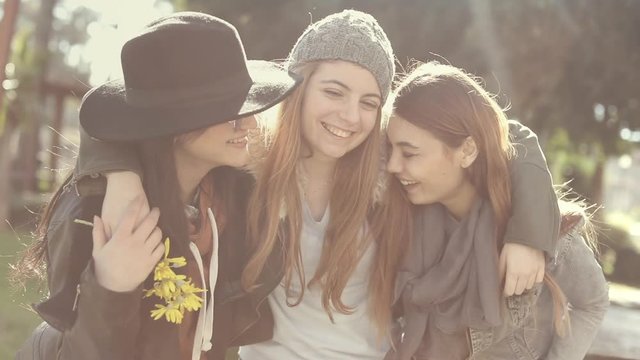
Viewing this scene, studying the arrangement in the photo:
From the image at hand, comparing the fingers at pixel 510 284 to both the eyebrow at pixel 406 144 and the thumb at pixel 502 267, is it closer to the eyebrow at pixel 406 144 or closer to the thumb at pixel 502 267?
the thumb at pixel 502 267

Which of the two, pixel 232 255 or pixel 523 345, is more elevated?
pixel 232 255

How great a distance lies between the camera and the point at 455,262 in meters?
2.63

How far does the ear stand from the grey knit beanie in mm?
342

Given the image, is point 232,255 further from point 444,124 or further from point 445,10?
point 445,10

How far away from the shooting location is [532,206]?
8.30 ft

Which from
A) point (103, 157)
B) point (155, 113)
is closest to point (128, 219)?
point (103, 157)

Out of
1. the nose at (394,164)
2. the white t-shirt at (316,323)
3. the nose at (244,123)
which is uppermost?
the nose at (244,123)

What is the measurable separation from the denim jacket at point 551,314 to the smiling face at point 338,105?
30.1 inches

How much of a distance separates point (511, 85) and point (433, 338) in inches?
389

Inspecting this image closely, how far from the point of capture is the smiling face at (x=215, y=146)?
2266 mm

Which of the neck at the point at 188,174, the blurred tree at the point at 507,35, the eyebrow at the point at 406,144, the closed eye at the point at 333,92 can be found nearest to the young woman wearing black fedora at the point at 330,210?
the closed eye at the point at 333,92

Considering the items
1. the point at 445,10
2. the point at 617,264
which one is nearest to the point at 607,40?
the point at 445,10

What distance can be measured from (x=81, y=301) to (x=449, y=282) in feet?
3.97

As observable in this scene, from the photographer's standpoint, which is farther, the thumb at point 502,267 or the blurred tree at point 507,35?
the blurred tree at point 507,35
